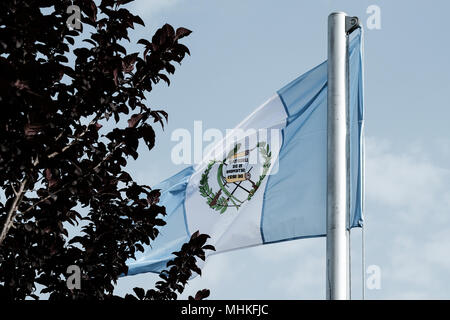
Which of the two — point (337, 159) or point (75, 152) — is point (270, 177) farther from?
point (75, 152)

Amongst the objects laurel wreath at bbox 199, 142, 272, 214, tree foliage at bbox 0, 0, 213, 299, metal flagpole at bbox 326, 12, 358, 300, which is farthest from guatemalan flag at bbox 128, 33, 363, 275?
tree foliage at bbox 0, 0, 213, 299

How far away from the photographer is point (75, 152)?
5.69 meters

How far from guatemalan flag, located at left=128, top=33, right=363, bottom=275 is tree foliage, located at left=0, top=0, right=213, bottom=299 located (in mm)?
2886

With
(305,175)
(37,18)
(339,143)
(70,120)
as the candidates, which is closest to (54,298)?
(70,120)

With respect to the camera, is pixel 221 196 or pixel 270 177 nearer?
pixel 270 177

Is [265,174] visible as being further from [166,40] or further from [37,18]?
[37,18]

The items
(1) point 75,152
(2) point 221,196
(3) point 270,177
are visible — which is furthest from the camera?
(2) point 221,196

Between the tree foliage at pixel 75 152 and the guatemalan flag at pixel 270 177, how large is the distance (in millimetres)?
2886

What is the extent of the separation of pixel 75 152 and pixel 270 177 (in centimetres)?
428

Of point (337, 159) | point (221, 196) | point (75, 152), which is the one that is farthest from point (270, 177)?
point (75, 152)

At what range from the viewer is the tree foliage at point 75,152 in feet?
17.7

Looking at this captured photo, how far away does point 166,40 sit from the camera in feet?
19.4

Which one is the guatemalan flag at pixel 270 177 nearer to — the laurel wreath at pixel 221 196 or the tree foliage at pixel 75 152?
the laurel wreath at pixel 221 196
